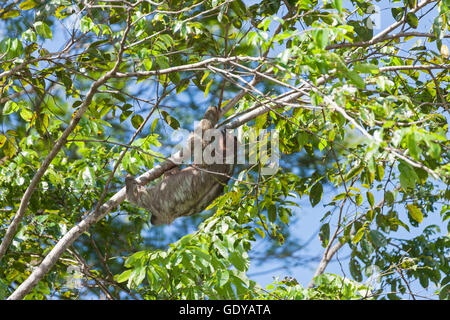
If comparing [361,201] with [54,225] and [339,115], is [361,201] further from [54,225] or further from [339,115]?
[54,225]

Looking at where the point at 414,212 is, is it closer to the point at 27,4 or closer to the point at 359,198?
the point at 359,198

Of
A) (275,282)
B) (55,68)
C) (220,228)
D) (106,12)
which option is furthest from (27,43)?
(275,282)

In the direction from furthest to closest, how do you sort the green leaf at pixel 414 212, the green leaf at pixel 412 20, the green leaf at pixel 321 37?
the green leaf at pixel 414 212
the green leaf at pixel 412 20
the green leaf at pixel 321 37

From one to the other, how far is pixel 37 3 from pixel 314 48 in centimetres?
256

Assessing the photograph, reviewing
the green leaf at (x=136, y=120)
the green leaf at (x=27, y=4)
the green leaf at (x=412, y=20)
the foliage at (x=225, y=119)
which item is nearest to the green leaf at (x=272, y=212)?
the foliage at (x=225, y=119)

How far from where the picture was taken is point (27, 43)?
454 centimetres

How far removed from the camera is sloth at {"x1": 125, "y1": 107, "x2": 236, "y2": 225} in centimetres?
514

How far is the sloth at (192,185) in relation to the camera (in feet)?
16.9

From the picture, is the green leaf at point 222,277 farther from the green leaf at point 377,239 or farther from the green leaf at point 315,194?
the green leaf at point 377,239

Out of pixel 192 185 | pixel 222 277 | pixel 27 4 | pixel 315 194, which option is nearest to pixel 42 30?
pixel 27 4

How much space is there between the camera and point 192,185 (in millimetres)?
5586

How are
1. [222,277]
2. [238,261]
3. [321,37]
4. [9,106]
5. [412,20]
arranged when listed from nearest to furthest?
[321,37] < [412,20] < [222,277] < [238,261] < [9,106]

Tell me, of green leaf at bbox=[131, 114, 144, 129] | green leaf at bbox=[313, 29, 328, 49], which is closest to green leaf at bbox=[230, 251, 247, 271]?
green leaf at bbox=[131, 114, 144, 129]

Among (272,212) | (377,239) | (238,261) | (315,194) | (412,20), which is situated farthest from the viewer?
(272,212)
